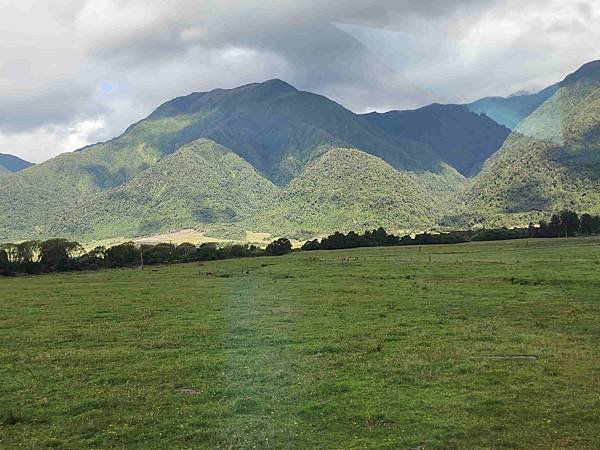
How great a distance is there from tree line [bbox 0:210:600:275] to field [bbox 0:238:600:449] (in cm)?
7127

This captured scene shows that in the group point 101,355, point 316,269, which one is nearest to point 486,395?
point 101,355

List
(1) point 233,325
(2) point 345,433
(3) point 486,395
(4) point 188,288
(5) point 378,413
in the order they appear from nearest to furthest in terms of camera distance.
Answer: (2) point 345,433 → (5) point 378,413 → (3) point 486,395 → (1) point 233,325 → (4) point 188,288

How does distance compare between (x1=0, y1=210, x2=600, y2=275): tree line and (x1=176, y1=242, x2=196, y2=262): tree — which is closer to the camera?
(x1=0, y1=210, x2=600, y2=275): tree line

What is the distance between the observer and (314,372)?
67.2ft

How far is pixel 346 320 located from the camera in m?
32.0

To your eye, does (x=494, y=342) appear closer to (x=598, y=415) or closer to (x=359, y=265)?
(x=598, y=415)

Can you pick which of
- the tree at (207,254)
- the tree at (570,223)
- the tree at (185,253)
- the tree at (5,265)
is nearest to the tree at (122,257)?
the tree at (185,253)

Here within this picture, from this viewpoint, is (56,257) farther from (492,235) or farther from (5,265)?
(492,235)

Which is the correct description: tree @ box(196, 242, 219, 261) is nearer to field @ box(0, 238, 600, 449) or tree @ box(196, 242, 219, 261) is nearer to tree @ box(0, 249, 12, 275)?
tree @ box(0, 249, 12, 275)

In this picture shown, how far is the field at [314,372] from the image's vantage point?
14602 millimetres

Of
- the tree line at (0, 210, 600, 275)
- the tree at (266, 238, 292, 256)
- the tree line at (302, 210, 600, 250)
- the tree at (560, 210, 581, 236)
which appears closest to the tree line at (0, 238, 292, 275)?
the tree line at (0, 210, 600, 275)

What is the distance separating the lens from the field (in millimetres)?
14602

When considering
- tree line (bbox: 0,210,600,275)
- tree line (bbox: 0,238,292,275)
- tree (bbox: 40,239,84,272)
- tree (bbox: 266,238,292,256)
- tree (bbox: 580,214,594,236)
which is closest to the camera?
tree line (bbox: 0,238,292,275)

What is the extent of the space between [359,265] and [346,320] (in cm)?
4434
